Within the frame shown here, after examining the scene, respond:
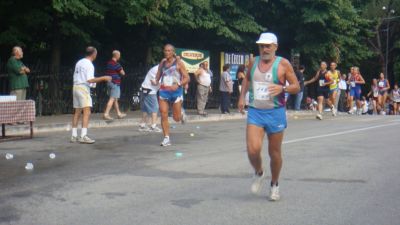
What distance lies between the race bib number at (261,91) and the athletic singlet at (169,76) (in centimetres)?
477

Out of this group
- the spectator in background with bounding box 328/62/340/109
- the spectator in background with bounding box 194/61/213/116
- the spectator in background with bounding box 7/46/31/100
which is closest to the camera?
the spectator in background with bounding box 7/46/31/100

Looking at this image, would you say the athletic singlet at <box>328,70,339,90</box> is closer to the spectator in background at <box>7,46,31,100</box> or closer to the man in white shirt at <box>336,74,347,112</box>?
the man in white shirt at <box>336,74,347,112</box>

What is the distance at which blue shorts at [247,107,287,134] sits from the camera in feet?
22.6

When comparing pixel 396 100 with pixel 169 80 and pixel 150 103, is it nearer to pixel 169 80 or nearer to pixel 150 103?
pixel 150 103

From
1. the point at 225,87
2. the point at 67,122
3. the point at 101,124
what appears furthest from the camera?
the point at 225,87

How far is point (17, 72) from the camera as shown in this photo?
15203 mm

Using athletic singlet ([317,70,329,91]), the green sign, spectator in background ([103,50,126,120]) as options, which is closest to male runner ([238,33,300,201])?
spectator in background ([103,50,126,120])

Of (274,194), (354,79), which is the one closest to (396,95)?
(354,79)

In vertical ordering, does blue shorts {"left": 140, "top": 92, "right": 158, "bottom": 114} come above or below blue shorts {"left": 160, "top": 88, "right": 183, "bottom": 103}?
below

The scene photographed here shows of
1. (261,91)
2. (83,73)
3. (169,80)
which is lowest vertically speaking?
(261,91)

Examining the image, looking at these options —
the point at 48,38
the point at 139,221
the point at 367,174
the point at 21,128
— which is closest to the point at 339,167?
the point at 367,174

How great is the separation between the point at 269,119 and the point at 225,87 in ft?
46.4

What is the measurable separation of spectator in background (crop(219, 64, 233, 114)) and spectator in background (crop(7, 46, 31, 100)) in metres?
7.50

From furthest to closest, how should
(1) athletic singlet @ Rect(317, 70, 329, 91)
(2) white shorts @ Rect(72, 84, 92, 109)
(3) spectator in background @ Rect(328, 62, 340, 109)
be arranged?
(3) spectator in background @ Rect(328, 62, 340, 109)
(1) athletic singlet @ Rect(317, 70, 329, 91)
(2) white shorts @ Rect(72, 84, 92, 109)
